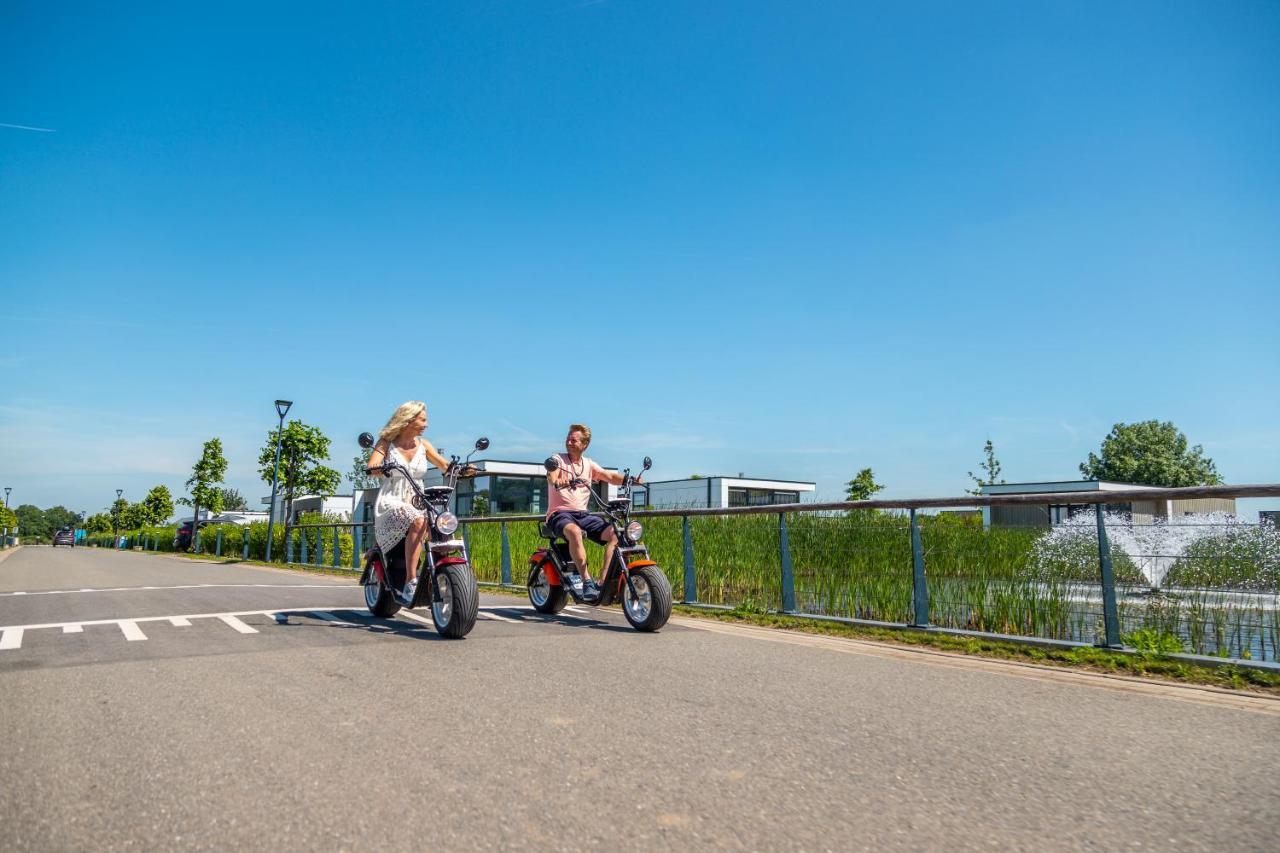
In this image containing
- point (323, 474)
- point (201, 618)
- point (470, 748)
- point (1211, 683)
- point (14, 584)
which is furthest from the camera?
point (323, 474)

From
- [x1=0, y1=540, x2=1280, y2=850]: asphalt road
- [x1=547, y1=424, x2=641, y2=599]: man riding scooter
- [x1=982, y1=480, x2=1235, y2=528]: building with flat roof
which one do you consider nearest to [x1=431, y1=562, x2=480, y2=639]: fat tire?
[x1=0, y1=540, x2=1280, y2=850]: asphalt road

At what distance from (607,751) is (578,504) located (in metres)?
4.40

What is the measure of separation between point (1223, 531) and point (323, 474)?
32.7 metres

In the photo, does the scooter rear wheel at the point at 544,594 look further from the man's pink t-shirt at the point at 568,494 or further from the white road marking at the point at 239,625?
the white road marking at the point at 239,625

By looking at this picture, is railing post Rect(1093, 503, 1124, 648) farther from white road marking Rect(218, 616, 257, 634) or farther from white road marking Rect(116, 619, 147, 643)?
white road marking Rect(116, 619, 147, 643)

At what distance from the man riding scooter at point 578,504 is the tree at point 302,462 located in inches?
1071

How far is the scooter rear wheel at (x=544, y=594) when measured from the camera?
26.0 ft

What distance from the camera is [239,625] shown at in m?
7.14

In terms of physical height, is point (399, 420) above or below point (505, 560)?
above

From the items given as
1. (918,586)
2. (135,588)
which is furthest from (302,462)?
(918,586)

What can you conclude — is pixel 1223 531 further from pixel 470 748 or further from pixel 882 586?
pixel 470 748

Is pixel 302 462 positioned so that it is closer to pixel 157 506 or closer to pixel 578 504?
pixel 578 504

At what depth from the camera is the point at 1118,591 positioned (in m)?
5.65

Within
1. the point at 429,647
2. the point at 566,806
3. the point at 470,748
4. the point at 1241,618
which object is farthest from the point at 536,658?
the point at 1241,618
